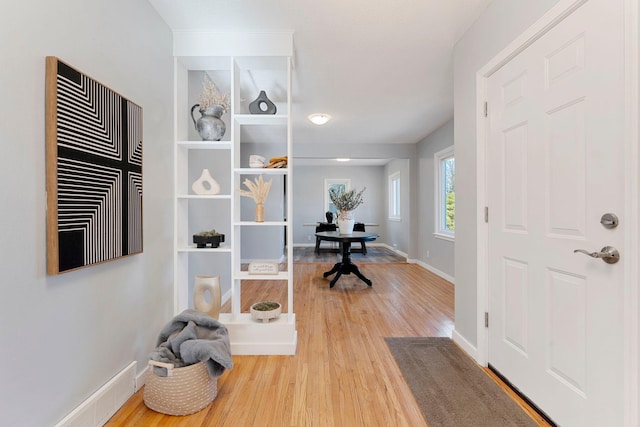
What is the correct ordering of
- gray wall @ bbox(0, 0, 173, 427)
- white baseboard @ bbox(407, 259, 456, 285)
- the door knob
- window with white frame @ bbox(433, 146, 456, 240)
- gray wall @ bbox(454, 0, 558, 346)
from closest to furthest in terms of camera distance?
gray wall @ bbox(0, 0, 173, 427), the door knob, gray wall @ bbox(454, 0, 558, 346), white baseboard @ bbox(407, 259, 456, 285), window with white frame @ bbox(433, 146, 456, 240)

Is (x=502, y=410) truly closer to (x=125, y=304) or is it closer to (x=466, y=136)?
(x=466, y=136)

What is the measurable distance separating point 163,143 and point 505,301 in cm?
247

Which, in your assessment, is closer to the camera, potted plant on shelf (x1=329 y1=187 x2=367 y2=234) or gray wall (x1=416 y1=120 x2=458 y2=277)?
potted plant on shelf (x1=329 y1=187 x2=367 y2=234)

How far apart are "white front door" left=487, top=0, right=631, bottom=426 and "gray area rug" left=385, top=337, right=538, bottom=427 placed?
149 millimetres

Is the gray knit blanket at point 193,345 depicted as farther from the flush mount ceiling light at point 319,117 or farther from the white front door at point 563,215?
the flush mount ceiling light at point 319,117

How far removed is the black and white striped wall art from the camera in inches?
46.9

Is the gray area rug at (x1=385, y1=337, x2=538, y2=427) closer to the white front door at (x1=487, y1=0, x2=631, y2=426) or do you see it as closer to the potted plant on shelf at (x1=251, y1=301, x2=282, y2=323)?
the white front door at (x1=487, y1=0, x2=631, y2=426)

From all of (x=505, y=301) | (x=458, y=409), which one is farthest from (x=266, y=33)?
(x=458, y=409)

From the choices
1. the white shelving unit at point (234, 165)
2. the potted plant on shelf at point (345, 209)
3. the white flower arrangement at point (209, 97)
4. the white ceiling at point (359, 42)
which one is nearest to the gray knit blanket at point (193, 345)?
the white shelving unit at point (234, 165)

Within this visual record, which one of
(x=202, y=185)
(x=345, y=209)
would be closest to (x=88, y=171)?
(x=202, y=185)

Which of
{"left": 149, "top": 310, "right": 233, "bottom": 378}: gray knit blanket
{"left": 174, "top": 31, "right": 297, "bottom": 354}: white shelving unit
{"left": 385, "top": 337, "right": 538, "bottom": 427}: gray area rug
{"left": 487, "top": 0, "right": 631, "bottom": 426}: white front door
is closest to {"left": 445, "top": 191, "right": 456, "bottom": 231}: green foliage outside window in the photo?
{"left": 385, "top": 337, "right": 538, "bottom": 427}: gray area rug

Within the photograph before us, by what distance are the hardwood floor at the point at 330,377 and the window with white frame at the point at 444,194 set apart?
1.78 m

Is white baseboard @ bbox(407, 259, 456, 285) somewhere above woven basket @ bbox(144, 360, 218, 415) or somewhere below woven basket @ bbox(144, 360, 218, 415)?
below

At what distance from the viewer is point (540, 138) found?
5.06ft
